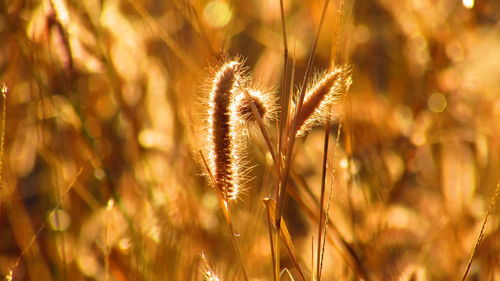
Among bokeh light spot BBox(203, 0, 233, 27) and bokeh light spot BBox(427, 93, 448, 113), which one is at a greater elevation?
bokeh light spot BBox(203, 0, 233, 27)

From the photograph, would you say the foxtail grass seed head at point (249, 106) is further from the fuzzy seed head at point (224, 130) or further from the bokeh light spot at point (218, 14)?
the bokeh light spot at point (218, 14)

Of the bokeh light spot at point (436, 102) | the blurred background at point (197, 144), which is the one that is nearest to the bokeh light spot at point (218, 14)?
the blurred background at point (197, 144)

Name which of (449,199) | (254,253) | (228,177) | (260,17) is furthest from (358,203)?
(228,177)

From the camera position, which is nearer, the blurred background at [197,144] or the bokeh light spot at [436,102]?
the blurred background at [197,144]

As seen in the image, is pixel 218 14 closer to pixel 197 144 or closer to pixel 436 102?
pixel 436 102

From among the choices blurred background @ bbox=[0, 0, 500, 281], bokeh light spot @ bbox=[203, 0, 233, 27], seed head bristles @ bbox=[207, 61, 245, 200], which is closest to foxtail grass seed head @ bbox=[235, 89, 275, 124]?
seed head bristles @ bbox=[207, 61, 245, 200]

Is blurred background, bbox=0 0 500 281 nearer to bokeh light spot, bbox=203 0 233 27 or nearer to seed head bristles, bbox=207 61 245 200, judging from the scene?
bokeh light spot, bbox=203 0 233 27

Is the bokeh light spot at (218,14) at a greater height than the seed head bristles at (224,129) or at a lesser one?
greater

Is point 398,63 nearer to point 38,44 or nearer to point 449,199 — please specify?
point 449,199
